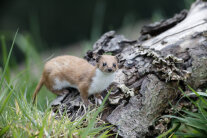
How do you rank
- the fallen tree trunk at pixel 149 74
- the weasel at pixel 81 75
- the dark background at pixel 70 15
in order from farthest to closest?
the dark background at pixel 70 15
the weasel at pixel 81 75
the fallen tree trunk at pixel 149 74

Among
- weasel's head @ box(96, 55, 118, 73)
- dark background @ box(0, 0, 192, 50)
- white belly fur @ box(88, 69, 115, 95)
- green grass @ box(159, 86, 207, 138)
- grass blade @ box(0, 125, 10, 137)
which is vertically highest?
dark background @ box(0, 0, 192, 50)

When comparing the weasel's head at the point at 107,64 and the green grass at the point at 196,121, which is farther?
the weasel's head at the point at 107,64

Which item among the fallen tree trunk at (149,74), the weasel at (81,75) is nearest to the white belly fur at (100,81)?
the weasel at (81,75)

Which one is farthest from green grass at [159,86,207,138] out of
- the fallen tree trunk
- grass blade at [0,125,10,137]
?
grass blade at [0,125,10,137]

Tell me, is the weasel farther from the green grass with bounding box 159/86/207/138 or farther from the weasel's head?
the green grass with bounding box 159/86/207/138

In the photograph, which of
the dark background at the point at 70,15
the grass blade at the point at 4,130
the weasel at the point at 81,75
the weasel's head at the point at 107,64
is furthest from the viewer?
the dark background at the point at 70,15

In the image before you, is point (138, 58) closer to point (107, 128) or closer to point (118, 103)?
point (118, 103)

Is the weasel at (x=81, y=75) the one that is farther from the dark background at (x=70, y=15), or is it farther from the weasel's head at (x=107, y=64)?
the dark background at (x=70, y=15)
